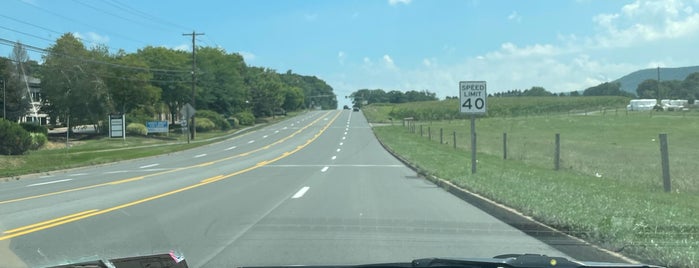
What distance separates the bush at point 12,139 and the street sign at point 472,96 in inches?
1127

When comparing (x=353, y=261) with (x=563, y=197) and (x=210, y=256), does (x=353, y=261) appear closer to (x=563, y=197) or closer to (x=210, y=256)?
(x=210, y=256)

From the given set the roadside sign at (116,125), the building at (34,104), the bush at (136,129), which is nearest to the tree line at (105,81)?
the building at (34,104)

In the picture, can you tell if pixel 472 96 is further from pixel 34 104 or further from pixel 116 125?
pixel 34 104

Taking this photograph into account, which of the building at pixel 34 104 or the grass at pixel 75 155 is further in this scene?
the building at pixel 34 104

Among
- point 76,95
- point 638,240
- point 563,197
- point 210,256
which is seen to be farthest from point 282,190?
point 76,95

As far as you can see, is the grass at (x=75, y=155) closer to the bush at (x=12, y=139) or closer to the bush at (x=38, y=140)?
the bush at (x=38, y=140)

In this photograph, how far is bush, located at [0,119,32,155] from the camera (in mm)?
36000

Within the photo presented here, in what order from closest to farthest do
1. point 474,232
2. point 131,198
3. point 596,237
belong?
point 596,237
point 474,232
point 131,198

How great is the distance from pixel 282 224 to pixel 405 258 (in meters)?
3.37

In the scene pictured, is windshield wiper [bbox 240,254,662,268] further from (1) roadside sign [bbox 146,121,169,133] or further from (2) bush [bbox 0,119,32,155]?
(1) roadside sign [bbox 146,121,169,133]

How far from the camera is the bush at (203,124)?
7679 cm

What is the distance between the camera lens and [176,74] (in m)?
76.8

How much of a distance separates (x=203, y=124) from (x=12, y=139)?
1598 inches

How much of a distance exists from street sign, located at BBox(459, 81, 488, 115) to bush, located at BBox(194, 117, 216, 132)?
61.7 m
